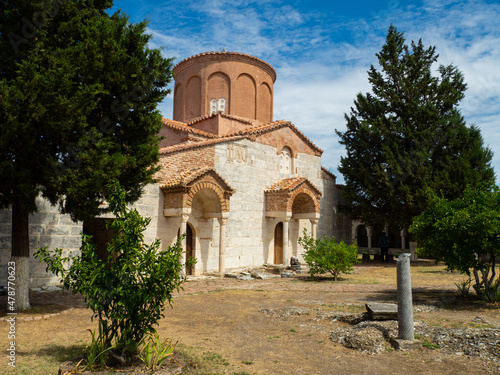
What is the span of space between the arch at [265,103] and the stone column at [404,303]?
48.4 ft

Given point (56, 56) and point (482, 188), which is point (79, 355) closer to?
point (56, 56)

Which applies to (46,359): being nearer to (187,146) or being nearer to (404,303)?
(404,303)

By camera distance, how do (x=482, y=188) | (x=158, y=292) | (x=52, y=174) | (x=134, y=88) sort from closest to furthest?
(x=158, y=292)
(x=52, y=174)
(x=134, y=88)
(x=482, y=188)

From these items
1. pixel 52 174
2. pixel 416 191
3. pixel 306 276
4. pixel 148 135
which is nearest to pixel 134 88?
pixel 148 135

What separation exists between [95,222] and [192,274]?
12.3 ft

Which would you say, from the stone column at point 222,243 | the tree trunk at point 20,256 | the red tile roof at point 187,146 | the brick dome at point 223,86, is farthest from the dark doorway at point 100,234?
the brick dome at point 223,86

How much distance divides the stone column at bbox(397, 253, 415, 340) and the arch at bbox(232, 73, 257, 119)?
1423 centimetres

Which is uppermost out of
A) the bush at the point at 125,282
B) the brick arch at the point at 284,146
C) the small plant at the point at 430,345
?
the brick arch at the point at 284,146

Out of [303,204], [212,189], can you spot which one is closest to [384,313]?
[212,189]

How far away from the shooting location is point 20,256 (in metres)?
6.86

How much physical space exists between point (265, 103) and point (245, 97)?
4.64 feet

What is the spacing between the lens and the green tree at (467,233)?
706cm

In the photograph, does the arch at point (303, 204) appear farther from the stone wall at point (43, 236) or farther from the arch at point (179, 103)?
the stone wall at point (43, 236)

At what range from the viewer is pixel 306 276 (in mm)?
13617
